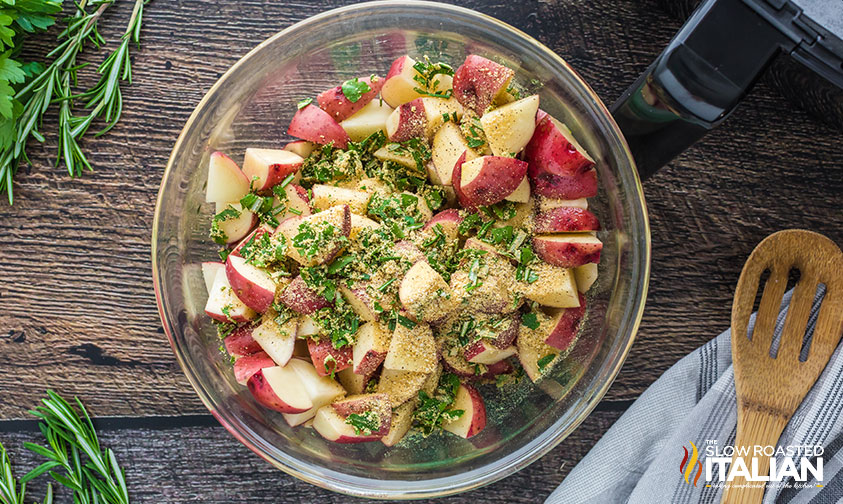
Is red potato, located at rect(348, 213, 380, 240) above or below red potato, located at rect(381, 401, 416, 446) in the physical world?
above

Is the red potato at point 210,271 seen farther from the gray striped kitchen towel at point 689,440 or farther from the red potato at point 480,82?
the gray striped kitchen towel at point 689,440

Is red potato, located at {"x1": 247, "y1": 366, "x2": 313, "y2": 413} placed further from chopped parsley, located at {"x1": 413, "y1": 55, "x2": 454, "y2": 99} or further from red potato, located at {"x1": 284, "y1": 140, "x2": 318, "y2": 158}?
chopped parsley, located at {"x1": 413, "y1": 55, "x2": 454, "y2": 99}

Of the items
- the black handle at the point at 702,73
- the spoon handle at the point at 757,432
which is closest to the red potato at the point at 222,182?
the black handle at the point at 702,73

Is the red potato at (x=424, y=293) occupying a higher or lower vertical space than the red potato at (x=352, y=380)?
higher

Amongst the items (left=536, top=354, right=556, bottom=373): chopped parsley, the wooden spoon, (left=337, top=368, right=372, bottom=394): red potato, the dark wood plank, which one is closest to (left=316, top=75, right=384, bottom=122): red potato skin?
(left=337, top=368, right=372, bottom=394): red potato

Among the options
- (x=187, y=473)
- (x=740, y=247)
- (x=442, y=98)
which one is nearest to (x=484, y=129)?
(x=442, y=98)
